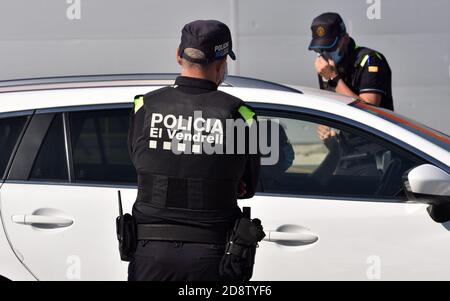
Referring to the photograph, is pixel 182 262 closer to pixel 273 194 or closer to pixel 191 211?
pixel 191 211

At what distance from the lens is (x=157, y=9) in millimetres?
9586

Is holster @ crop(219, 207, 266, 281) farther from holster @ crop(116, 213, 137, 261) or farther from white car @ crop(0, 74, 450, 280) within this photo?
white car @ crop(0, 74, 450, 280)

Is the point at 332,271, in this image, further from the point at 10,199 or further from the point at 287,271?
the point at 10,199

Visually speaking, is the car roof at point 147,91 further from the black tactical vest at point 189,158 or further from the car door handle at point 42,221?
the black tactical vest at point 189,158

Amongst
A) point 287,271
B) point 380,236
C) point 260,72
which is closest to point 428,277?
point 380,236

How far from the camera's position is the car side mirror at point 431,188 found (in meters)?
4.11

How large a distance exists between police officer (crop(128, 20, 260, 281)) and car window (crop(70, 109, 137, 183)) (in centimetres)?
81

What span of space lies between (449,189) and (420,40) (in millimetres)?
5878

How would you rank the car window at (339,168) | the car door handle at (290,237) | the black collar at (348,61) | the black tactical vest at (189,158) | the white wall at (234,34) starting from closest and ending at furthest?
1. the black tactical vest at (189,158)
2. the car door handle at (290,237)
3. the car window at (339,168)
4. the black collar at (348,61)
5. the white wall at (234,34)

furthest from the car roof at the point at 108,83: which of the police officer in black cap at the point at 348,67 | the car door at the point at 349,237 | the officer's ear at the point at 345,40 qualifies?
the officer's ear at the point at 345,40

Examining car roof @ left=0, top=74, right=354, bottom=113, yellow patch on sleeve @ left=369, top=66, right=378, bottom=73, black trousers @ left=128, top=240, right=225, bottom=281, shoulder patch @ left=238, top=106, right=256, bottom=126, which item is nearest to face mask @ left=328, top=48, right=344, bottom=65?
yellow patch on sleeve @ left=369, top=66, right=378, bottom=73

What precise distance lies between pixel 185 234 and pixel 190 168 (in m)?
0.24

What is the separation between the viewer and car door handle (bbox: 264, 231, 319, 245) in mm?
4227

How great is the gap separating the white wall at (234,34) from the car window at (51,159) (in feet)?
17.1
